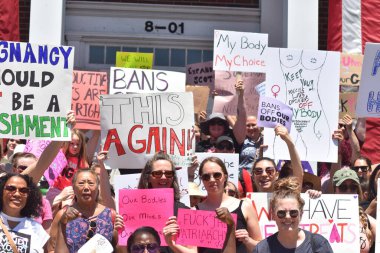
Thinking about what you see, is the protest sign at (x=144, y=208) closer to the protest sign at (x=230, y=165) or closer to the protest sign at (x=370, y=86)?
the protest sign at (x=230, y=165)

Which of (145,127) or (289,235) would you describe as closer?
(289,235)

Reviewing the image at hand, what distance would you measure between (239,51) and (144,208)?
384cm

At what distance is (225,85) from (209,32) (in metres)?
2.79

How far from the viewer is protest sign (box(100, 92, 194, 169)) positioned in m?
8.08

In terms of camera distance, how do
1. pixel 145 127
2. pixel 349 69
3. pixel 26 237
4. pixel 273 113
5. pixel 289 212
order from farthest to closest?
1. pixel 349 69
2. pixel 273 113
3. pixel 145 127
4. pixel 26 237
5. pixel 289 212

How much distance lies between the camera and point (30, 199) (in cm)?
665

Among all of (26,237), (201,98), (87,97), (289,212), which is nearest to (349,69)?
(201,98)

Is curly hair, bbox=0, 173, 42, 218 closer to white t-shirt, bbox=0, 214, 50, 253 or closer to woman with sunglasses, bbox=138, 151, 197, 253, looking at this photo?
white t-shirt, bbox=0, 214, 50, 253

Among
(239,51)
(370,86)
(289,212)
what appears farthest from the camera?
(239,51)

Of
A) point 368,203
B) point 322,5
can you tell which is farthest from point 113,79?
point 322,5

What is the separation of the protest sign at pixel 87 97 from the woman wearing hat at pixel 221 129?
1.03 meters

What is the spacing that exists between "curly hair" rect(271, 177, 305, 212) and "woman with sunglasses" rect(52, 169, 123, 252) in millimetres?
1116

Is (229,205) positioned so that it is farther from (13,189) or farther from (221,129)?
(221,129)

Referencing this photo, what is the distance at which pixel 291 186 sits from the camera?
6969 millimetres
